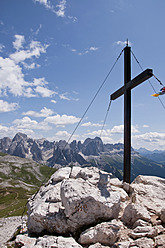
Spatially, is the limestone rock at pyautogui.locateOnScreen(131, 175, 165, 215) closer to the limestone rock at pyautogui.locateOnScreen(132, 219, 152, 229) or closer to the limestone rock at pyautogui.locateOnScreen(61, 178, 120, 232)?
the limestone rock at pyautogui.locateOnScreen(132, 219, 152, 229)

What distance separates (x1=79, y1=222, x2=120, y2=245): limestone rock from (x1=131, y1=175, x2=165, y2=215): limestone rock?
132 inches

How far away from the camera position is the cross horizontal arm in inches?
424

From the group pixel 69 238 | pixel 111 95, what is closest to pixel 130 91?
pixel 111 95

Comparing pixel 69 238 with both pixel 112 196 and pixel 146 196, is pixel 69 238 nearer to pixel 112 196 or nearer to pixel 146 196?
pixel 112 196

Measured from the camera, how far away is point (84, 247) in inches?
292

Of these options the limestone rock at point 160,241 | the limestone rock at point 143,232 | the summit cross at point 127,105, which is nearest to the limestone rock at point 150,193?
the summit cross at point 127,105

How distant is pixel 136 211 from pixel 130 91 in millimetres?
8502

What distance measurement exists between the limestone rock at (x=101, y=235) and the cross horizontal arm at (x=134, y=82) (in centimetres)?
885

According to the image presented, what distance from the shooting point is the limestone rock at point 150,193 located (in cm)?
1064

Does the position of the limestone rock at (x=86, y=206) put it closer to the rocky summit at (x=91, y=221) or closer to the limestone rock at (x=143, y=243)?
the rocky summit at (x=91, y=221)

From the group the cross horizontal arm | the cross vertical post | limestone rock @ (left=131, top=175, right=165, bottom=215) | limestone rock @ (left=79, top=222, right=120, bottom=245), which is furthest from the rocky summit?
the cross horizontal arm

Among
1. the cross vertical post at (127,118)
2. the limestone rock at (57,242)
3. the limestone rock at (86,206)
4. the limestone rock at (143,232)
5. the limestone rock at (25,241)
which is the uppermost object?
the cross vertical post at (127,118)

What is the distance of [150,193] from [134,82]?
8053 mm

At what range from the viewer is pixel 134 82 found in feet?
40.1
